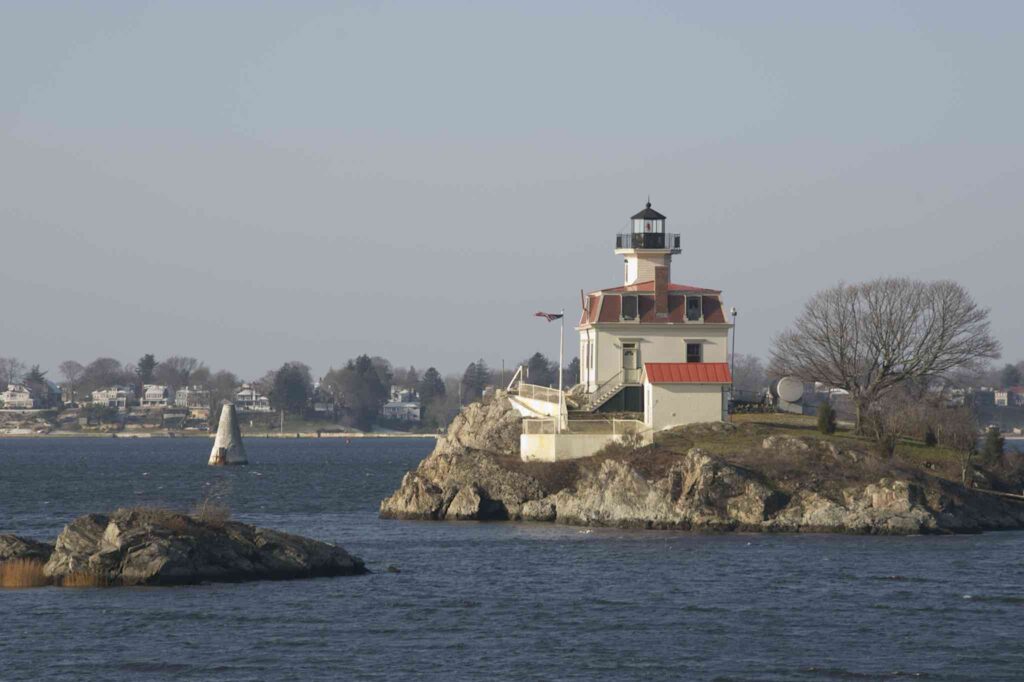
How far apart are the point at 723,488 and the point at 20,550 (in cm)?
2534

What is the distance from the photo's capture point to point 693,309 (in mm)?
70812

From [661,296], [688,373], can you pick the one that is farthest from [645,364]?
[661,296]

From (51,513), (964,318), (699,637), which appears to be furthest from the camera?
(964,318)

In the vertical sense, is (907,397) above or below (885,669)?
above

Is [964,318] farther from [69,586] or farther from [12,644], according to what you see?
[12,644]

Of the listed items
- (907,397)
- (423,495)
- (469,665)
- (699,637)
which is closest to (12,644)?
(469,665)

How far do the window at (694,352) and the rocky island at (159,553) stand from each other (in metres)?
28.7

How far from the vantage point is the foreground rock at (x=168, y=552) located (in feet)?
139

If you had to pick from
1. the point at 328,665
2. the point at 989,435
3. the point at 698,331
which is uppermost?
the point at 698,331

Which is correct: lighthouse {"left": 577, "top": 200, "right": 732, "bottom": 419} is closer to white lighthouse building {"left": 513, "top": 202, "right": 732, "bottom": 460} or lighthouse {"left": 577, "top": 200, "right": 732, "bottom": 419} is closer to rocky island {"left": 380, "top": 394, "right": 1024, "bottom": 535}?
white lighthouse building {"left": 513, "top": 202, "right": 732, "bottom": 460}

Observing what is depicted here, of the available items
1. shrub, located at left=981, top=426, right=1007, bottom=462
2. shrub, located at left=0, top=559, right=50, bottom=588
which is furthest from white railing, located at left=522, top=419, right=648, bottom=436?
shrub, located at left=0, top=559, right=50, bottom=588

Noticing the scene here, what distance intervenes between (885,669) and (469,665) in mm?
8954

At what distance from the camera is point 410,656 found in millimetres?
34844

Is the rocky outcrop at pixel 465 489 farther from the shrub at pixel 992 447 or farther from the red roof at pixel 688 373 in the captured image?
the shrub at pixel 992 447
